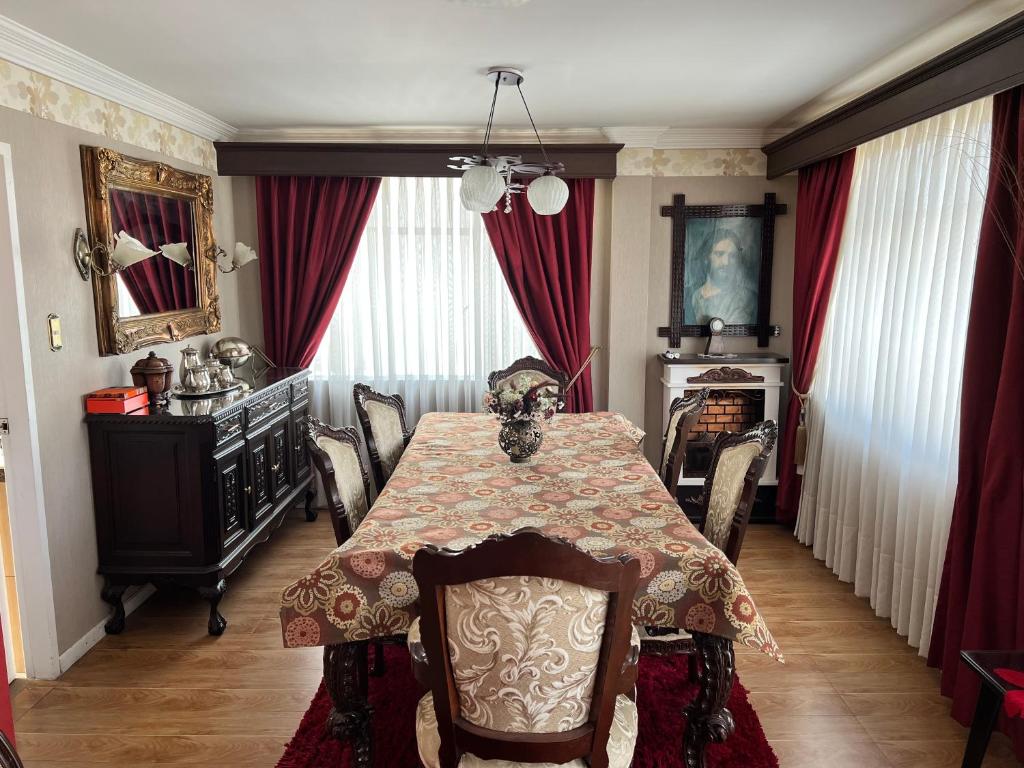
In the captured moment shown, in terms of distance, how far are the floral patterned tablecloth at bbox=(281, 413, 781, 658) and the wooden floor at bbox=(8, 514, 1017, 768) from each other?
759 millimetres

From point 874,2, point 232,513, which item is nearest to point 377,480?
point 232,513

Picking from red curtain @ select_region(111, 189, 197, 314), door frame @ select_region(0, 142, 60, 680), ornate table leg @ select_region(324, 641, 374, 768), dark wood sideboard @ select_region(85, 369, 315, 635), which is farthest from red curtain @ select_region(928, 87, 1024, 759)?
red curtain @ select_region(111, 189, 197, 314)

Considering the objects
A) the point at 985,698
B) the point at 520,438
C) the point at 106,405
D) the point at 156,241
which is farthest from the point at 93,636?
the point at 985,698

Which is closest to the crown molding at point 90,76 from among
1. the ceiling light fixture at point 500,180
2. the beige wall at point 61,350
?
the beige wall at point 61,350

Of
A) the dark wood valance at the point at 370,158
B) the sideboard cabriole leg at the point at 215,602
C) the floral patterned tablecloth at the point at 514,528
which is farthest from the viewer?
the dark wood valance at the point at 370,158

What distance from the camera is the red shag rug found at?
2.38m

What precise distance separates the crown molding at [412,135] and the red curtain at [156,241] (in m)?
0.84

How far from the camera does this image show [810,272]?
14.0 feet

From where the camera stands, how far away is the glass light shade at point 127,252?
3.16 m

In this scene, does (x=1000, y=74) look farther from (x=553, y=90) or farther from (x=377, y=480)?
(x=377, y=480)

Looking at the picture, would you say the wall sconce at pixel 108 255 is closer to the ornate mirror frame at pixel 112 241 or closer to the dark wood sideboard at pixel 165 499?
the ornate mirror frame at pixel 112 241

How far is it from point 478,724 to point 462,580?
410 mm

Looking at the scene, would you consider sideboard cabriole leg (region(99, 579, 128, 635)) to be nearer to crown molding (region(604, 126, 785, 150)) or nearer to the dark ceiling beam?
crown molding (region(604, 126, 785, 150))

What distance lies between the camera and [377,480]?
3508mm
